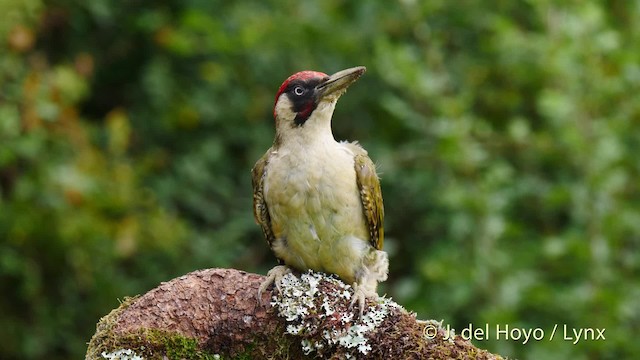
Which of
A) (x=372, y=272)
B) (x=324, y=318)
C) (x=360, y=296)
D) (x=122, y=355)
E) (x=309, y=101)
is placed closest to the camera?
(x=122, y=355)

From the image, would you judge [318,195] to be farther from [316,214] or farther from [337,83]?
[337,83]

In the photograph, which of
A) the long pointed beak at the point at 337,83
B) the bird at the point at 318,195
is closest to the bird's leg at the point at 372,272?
the bird at the point at 318,195

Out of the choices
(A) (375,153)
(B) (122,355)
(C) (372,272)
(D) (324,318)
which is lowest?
(B) (122,355)

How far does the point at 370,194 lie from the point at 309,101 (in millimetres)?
587

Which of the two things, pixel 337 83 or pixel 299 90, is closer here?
pixel 337 83

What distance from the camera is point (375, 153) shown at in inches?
310

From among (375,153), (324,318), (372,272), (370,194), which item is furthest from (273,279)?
(375,153)

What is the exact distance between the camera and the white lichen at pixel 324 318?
3.97m

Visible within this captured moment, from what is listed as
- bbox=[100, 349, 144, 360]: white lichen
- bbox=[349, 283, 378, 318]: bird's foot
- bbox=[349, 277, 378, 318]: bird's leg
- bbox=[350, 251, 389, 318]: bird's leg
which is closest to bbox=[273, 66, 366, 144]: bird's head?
bbox=[350, 251, 389, 318]: bird's leg

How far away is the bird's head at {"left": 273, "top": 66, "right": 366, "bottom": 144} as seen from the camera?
17.1 ft

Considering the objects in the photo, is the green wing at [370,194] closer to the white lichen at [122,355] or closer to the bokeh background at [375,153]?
the white lichen at [122,355]

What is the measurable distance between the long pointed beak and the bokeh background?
2018 millimetres

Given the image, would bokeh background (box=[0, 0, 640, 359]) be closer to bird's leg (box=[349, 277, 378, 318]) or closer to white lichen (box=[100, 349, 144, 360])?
bird's leg (box=[349, 277, 378, 318])

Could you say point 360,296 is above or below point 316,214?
below
